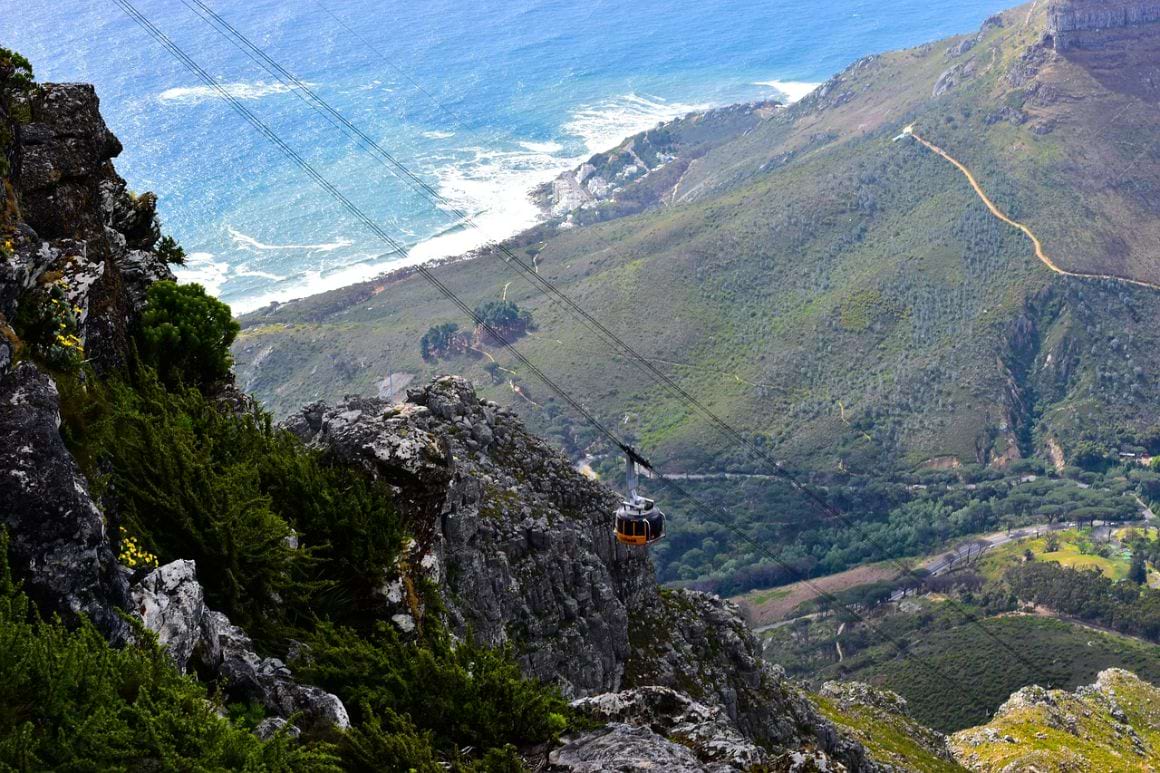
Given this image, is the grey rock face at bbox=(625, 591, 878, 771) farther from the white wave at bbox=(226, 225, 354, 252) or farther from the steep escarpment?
the white wave at bbox=(226, 225, 354, 252)

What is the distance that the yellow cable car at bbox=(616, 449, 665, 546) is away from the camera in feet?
102

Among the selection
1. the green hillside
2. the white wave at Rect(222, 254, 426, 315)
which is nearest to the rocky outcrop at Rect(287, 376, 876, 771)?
the green hillside

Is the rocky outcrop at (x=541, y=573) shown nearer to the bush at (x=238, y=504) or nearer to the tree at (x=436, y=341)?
the bush at (x=238, y=504)

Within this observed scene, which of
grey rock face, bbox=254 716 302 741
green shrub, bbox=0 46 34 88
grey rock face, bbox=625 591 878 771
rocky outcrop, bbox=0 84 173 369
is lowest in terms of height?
grey rock face, bbox=625 591 878 771

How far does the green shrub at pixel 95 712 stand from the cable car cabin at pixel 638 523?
664 inches

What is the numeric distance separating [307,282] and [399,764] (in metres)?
155

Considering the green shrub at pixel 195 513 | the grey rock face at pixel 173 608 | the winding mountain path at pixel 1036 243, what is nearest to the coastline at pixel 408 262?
the winding mountain path at pixel 1036 243

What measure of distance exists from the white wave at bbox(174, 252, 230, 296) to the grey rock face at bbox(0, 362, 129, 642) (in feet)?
459

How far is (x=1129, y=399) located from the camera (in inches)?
6570

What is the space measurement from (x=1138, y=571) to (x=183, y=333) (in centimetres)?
13085

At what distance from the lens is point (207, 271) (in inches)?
6142

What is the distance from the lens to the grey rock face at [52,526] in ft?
49.7

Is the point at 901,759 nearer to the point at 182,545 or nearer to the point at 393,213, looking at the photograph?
the point at 182,545

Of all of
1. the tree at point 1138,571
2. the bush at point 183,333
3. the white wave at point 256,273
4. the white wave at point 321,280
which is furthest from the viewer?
the white wave at point 256,273
